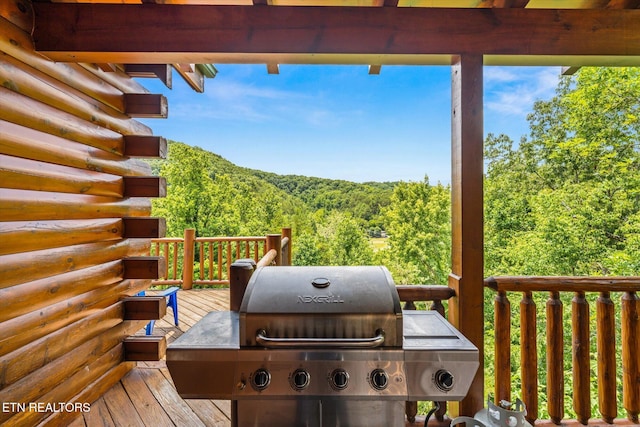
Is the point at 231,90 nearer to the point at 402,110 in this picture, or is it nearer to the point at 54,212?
the point at 402,110

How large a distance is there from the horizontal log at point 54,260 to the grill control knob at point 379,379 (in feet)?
5.87

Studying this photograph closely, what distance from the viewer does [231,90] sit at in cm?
2412

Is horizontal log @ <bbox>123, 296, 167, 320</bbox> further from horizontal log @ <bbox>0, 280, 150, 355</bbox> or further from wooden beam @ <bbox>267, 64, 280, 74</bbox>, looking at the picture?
wooden beam @ <bbox>267, 64, 280, 74</bbox>

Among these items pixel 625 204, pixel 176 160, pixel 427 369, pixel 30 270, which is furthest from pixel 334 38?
pixel 176 160

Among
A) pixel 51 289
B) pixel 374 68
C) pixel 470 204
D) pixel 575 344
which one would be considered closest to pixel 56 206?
pixel 51 289

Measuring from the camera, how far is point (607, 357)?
1793 millimetres

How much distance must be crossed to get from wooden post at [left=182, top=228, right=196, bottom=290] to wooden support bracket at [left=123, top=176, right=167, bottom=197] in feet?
10.2

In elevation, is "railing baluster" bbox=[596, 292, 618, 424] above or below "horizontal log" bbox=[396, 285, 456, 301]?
below

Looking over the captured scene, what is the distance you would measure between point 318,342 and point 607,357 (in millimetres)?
1877

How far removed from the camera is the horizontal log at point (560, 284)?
173 centimetres

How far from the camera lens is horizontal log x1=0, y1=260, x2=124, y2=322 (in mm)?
1492

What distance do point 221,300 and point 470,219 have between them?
4.01m

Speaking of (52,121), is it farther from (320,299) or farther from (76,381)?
(320,299)

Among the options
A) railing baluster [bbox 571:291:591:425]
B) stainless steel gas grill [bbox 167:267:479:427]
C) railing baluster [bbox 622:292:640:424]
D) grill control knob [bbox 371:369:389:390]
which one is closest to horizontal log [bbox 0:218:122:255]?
stainless steel gas grill [bbox 167:267:479:427]
